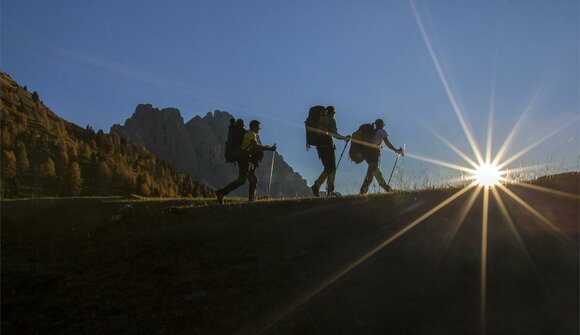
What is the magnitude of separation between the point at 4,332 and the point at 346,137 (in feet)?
39.9

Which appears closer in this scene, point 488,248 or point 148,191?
point 488,248

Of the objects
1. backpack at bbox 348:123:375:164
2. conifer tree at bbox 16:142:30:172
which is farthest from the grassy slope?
conifer tree at bbox 16:142:30:172

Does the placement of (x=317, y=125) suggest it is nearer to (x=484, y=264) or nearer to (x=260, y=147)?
(x=260, y=147)

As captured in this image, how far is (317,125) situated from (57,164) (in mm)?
153619

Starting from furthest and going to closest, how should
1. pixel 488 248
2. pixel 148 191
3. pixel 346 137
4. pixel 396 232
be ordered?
1. pixel 148 191
2. pixel 346 137
3. pixel 396 232
4. pixel 488 248

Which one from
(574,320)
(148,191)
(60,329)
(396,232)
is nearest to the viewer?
(574,320)

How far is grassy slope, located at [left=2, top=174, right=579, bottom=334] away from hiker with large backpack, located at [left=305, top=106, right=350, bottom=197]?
440cm

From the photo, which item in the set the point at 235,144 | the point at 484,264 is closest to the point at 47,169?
the point at 235,144

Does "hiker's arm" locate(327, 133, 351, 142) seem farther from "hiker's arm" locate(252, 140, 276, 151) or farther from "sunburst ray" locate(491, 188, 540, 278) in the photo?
"sunburst ray" locate(491, 188, 540, 278)

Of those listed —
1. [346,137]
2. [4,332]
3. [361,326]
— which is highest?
[346,137]

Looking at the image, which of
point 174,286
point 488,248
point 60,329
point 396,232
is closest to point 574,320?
point 488,248

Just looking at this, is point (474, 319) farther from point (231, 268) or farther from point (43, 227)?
point (43, 227)

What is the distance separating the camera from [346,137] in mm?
18375

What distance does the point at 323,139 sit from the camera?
17.5m
